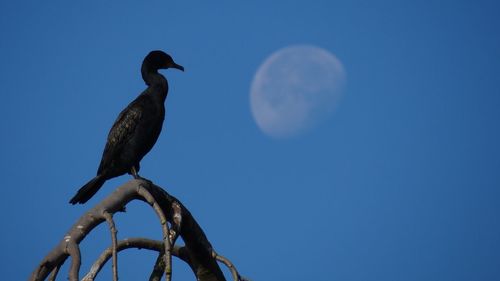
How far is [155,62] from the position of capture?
24.5 ft

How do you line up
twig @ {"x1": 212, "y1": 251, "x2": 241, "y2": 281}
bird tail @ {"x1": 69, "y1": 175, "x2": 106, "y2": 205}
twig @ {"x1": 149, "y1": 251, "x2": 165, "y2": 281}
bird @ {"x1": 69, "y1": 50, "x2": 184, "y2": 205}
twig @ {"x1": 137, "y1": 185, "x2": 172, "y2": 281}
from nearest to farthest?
Answer: twig @ {"x1": 137, "y1": 185, "x2": 172, "y2": 281} < twig @ {"x1": 212, "y1": 251, "x2": 241, "y2": 281} < twig @ {"x1": 149, "y1": 251, "x2": 165, "y2": 281} < bird tail @ {"x1": 69, "y1": 175, "x2": 106, "y2": 205} < bird @ {"x1": 69, "y1": 50, "x2": 184, "y2": 205}

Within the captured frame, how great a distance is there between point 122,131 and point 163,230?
3.45 m

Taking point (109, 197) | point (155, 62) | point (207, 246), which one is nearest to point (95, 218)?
point (109, 197)

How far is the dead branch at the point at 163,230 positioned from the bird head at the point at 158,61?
128 inches

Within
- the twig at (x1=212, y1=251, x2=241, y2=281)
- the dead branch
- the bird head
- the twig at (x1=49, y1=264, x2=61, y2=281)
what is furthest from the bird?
the twig at (x1=49, y1=264, x2=61, y2=281)

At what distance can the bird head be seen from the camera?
740 centimetres

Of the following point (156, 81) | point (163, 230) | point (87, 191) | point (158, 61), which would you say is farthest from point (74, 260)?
point (158, 61)

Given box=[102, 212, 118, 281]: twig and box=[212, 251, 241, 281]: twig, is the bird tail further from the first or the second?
box=[102, 212, 118, 281]: twig

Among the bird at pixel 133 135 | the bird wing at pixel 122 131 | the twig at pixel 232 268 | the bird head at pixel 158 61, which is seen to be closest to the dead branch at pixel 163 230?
the twig at pixel 232 268

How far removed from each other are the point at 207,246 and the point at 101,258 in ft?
2.99

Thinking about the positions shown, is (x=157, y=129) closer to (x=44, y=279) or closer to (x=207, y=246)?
(x=207, y=246)

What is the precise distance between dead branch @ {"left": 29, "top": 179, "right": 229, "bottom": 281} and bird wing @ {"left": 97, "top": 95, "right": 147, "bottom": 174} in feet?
7.70

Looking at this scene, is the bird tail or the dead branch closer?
the dead branch

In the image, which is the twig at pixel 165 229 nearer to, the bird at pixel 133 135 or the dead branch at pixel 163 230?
the dead branch at pixel 163 230
